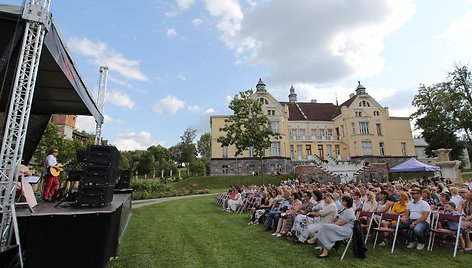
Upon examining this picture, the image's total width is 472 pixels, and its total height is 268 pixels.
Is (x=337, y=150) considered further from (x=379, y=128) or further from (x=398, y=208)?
(x=398, y=208)

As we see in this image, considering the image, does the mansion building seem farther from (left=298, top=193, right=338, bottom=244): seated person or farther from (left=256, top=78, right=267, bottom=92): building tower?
(left=298, top=193, right=338, bottom=244): seated person

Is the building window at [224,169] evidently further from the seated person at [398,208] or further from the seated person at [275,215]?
the seated person at [398,208]

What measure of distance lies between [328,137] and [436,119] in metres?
15.5

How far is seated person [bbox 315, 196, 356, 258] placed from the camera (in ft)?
18.6

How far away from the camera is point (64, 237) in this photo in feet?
14.2

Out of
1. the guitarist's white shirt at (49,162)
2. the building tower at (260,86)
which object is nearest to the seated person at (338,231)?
the guitarist's white shirt at (49,162)

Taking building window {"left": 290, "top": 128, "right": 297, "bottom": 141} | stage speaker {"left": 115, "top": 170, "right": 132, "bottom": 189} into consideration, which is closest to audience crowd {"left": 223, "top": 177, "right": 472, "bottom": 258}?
stage speaker {"left": 115, "top": 170, "right": 132, "bottom": 189}

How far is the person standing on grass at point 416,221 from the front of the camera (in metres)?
6.02

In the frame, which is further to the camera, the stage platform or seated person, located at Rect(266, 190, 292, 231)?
seated person, located at Rect(266, 190, 292, 231)

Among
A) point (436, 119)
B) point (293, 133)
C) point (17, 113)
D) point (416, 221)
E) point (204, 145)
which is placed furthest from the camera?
point (204, 145)

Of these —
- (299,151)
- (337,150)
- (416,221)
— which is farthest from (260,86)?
(416,221)

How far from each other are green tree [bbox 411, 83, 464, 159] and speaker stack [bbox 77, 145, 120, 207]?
4537cm

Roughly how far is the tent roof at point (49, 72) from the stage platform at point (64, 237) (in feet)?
7.96

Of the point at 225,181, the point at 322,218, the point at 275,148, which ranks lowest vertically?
the point at 322,218
